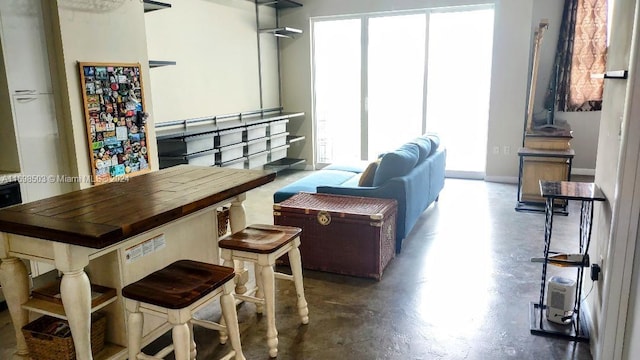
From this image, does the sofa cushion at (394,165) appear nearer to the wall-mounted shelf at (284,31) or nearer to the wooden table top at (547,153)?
the wooden table top at (547,153)

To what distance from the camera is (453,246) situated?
152 inches

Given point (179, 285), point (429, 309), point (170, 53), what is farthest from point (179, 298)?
point (170, 53)

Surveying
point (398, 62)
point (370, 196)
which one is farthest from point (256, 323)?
point (398, 62)

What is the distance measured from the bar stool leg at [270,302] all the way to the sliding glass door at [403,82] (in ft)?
14.7

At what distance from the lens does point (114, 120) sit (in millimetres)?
3479

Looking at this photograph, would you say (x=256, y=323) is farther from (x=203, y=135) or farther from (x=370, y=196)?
(x=203, y=135)

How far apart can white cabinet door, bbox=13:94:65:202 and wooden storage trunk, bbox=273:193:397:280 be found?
1.54 m

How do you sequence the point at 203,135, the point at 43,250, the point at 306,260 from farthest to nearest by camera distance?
the point at 203,135
the point at 306,260
the point at 43,250

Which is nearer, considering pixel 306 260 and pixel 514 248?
pixel 306 260

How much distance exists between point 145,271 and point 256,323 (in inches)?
30.3

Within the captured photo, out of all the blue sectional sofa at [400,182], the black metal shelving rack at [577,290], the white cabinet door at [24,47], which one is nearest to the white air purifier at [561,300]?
the black metal shelving rack at [577,290]

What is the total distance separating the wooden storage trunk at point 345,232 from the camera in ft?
10.5

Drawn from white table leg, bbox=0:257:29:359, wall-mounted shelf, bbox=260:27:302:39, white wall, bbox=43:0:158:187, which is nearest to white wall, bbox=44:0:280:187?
white wall, bbox=43:0:158:187

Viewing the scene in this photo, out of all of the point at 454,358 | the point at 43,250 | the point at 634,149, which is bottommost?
the point at 454,358
